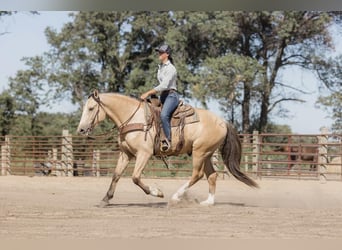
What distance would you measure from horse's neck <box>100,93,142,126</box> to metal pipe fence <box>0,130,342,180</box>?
3771 millimetres

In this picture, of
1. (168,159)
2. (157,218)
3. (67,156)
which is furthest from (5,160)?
(157,218)

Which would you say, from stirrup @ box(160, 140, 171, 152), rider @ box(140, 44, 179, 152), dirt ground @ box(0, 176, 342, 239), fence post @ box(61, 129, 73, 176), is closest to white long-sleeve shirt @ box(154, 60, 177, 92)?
rider @ box(140, 44, 179, 152)

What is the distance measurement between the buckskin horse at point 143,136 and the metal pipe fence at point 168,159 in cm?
362

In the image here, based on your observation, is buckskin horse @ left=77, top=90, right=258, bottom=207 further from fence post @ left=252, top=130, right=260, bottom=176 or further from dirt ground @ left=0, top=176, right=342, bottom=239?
fence post @ left=252, top=130, right=260, bottom=176

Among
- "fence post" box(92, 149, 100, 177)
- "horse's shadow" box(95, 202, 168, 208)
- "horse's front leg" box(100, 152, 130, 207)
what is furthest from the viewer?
"fence post" box(92, 149, 100, 177)

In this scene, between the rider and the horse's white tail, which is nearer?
the rider

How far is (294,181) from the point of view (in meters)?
8.84

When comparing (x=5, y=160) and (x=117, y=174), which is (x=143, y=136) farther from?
(x=5, y=160)

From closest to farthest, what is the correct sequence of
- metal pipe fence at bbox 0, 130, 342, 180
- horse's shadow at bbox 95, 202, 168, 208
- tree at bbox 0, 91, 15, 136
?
horse's shadow at bbox 95, 202, 168, 208 < metal pipe fence at bbox 0, 130, 342, 180 < tree at bbox 0, 91, 15, 136

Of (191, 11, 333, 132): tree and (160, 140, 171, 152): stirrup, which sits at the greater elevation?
(191, 11, 333, 132): tree

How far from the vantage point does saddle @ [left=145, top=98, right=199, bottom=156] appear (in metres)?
4.89

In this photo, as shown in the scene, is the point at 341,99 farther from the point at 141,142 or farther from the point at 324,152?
the point at 141,142

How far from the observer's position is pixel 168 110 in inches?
191

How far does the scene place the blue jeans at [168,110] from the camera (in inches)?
191
